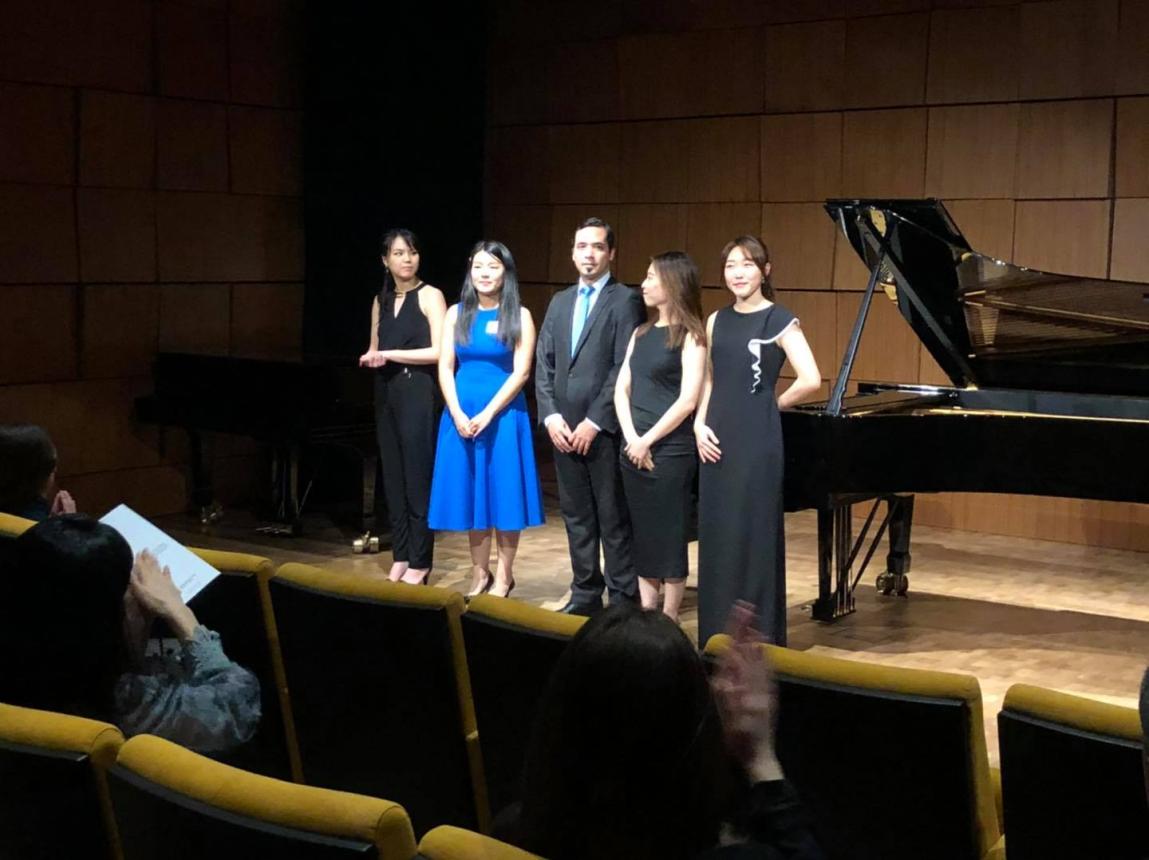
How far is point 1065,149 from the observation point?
22.4 feet

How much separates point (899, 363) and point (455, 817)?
5.42m

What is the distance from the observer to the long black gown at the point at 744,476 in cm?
441

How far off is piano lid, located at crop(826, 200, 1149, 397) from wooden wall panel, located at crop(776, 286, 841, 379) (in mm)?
2503

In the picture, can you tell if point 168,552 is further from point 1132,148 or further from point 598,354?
point 1132,148

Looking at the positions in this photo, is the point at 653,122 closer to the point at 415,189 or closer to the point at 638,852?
the point at 415,189

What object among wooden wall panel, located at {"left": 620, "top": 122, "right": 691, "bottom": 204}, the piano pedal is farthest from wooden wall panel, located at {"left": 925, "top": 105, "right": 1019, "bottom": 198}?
the piano pedal

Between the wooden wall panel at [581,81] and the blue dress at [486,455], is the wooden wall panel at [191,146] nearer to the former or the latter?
the wooden wall panel at [581,81]

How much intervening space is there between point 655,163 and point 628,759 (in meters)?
7.05

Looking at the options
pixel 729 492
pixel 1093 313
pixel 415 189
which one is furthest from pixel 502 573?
pixel 415 189

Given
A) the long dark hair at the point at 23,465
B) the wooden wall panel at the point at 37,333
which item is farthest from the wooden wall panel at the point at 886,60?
the long dark hair at the point at 23,465

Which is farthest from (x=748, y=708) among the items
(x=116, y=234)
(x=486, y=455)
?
(x=116, y=234)

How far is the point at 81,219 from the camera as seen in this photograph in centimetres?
700

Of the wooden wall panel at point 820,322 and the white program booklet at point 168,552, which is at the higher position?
Answer: the wooden wall panel at point 820,322

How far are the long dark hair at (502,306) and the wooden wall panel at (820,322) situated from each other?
2.75m
